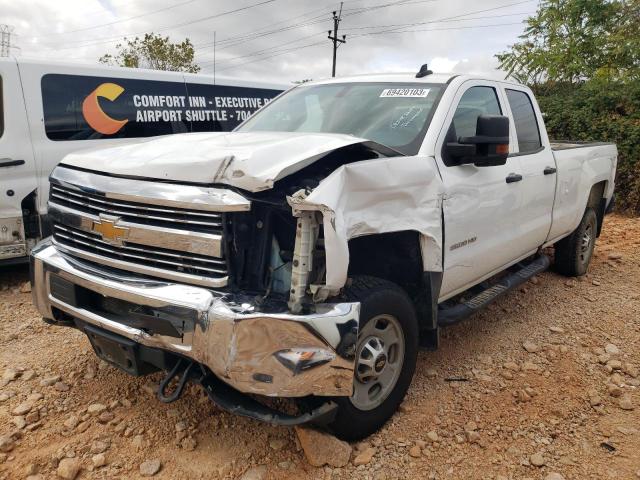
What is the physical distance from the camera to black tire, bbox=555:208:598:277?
18.2 feet

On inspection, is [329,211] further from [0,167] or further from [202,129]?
[202,129]

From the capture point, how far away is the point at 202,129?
638 centimetres

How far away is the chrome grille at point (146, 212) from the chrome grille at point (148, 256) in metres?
0.12

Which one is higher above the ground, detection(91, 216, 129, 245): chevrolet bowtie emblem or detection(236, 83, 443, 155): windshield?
detection(236, 83, 443, 155): windshield

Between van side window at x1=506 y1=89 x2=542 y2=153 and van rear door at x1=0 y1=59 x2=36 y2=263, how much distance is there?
14.1 ft

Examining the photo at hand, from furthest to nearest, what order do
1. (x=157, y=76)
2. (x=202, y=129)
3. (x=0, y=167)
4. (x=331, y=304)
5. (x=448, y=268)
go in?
(x=202, y=129), (x=157, y=76), (x=0, y=167), (x=448, y=268), (x=331, y=304)

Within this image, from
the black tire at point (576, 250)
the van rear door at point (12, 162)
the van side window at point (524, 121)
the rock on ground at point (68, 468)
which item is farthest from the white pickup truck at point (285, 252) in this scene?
the black tire at point (576, 250)

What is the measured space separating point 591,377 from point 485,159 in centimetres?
169

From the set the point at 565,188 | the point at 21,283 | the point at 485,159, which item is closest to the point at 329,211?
the point at 485,159

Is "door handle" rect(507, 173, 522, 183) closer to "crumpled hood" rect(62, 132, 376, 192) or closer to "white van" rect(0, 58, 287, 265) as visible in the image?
"crumpled hood" rect(62, 132, 376, 192)

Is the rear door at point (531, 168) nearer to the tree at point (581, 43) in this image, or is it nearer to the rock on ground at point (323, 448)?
the rock on ground at point (323, 448)

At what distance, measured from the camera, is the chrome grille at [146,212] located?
7.55ft

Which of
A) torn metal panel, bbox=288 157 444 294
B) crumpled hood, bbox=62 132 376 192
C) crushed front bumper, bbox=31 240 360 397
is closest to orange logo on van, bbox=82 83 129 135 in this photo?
crumpled hood, bbox=62 132 376 192

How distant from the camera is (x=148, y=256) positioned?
248 centimetres
